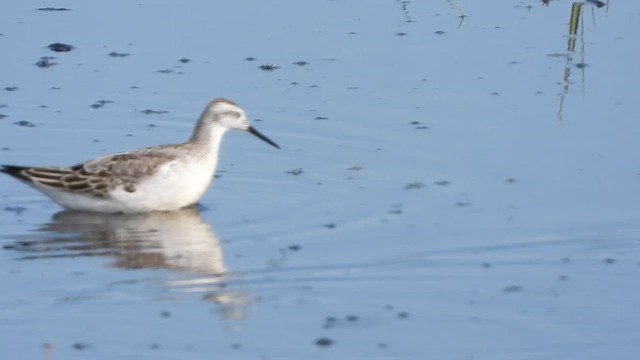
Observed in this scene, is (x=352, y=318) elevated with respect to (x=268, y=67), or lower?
lower

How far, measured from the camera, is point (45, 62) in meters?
15.5

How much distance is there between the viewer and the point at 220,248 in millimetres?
11398

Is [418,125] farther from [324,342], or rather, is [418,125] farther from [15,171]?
[324,342]

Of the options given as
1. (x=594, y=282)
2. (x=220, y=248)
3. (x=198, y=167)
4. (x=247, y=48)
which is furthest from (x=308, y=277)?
(x=247, y=48)

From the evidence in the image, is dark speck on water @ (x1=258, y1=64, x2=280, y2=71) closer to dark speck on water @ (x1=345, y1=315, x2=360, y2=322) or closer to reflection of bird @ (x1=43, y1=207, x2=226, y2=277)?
reflection of bird @ (x1=43, y1=207, x2=226, y2=277)

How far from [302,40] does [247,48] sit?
0.55m

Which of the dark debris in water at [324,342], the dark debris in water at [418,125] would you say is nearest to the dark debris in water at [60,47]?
the dark debris in water at [418,125]

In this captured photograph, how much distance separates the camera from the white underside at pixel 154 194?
42.0 ft

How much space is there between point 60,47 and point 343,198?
4.36 metres

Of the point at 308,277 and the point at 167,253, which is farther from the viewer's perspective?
the point at 167,253

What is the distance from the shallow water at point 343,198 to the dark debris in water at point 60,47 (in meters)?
0.11

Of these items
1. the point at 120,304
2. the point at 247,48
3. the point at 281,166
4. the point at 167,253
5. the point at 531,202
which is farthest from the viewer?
the point at 247,48

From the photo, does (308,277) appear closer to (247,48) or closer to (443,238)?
(443,238)

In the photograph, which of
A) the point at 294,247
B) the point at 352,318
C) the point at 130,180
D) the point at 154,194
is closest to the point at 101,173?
the point at 130,180
